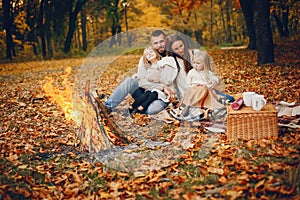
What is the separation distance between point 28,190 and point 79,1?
2164 centimetres

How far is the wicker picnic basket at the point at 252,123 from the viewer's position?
4.23 meters

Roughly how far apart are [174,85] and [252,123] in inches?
82.8

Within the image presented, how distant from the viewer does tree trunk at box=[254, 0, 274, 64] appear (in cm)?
1018

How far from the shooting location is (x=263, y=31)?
1041 centimetres

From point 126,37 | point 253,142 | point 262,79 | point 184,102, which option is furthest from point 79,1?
point 253,142

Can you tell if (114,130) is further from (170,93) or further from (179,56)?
(179,56)

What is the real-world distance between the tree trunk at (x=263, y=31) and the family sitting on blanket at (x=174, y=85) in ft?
17.0

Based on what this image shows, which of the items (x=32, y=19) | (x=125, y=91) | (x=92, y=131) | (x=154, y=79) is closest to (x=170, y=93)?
(x=154, y=79)

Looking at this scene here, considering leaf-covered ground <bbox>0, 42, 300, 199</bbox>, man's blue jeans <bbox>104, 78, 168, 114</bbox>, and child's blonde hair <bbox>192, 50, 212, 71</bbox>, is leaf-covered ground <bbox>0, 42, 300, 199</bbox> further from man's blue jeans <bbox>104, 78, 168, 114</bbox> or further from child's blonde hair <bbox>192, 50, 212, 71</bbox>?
child's blonde hair <bbox>192, 50, 212, 71</bbox>

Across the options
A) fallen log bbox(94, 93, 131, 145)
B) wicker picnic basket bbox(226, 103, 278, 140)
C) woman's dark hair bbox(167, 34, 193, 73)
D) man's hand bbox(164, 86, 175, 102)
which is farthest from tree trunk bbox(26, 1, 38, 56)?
wicker picnic basket bbox(226, 103, 278, 140)

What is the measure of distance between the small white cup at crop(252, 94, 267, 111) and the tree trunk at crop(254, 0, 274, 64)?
660 cm

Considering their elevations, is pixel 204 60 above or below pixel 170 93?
above

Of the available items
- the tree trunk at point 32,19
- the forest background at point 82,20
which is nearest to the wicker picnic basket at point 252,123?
the forest background at point 82,20

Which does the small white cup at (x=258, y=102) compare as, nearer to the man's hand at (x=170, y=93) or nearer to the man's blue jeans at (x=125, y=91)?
the man's hand at (x=170, y=93)
